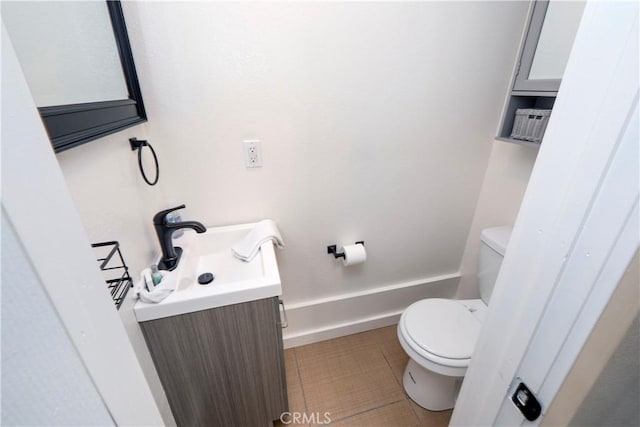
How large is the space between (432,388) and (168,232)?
148 centimetres

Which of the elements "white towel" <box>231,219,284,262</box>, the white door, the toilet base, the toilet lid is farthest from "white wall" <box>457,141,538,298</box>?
"white towel" <box>231,219,284,262</box>

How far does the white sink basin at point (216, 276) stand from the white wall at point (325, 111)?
117 mm

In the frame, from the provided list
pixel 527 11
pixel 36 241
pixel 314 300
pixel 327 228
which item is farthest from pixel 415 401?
pixel 527 11

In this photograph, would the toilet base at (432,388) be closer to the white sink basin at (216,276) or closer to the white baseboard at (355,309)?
the white baseboard at (355,309)

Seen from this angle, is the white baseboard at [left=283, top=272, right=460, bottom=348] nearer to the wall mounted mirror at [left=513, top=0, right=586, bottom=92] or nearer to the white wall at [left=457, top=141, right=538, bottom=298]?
the white wall at [left=457, top=141, right=538, bottom=298]

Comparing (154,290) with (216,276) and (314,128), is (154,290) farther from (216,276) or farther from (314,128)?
(314,128)

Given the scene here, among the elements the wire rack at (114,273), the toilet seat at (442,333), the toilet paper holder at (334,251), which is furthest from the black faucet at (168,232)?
the toilet seat at (442,333)

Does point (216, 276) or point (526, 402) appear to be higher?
point (526, 402)

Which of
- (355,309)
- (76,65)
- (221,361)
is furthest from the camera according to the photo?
(355,309)

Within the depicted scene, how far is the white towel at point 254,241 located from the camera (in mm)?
1182
